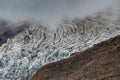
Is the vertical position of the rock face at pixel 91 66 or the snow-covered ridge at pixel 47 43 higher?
the rock face at pixel 91 66

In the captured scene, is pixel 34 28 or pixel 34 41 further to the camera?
pixel 34 28

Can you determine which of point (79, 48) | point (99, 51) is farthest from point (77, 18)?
point (99, 51)

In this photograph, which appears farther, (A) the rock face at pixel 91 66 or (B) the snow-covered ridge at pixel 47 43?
(B) the snow-covered ridge at pixel 47 43

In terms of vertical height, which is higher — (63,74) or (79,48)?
(63,74)

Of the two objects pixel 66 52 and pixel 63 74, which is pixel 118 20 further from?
pixel 63 74
